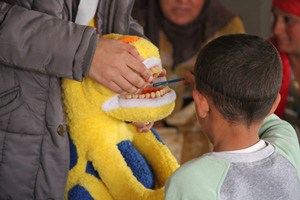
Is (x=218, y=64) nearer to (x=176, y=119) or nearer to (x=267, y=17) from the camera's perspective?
(x=176, y=119)

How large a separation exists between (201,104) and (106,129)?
0.25 metres

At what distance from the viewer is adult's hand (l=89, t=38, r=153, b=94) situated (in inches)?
45.3

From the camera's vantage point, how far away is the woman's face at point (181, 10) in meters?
2.90

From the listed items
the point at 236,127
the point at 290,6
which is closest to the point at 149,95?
the point at 236,127

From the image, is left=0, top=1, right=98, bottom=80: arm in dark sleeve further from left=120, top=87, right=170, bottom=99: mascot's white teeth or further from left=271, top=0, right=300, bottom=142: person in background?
left=271, top=0, right=300, bottom=142: person in background

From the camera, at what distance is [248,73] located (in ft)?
3.44

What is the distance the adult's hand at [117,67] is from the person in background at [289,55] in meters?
1.61

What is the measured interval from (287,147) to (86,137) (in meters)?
0.44

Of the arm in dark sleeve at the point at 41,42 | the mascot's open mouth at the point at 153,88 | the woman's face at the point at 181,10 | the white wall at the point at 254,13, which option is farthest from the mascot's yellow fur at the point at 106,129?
the white wall at the point at 254,13

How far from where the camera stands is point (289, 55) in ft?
8.83

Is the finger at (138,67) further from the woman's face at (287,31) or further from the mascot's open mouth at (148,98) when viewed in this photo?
the woman's face at (287,31)

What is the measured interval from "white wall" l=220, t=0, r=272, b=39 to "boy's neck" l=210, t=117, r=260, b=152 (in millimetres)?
2422

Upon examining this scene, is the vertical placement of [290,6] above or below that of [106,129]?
below

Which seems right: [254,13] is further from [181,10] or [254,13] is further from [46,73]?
[46,73]
